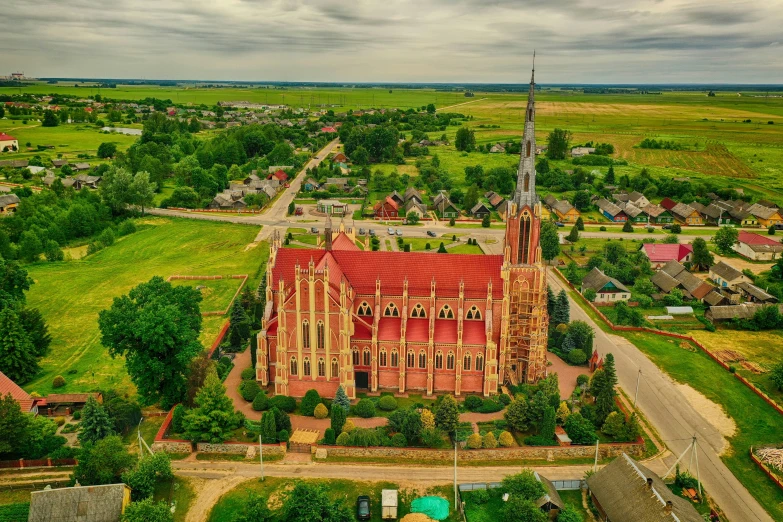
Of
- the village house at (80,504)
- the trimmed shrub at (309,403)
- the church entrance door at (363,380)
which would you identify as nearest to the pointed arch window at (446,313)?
the church entrance door at (363,380)

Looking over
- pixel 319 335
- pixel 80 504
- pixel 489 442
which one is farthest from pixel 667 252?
pixel 80 504

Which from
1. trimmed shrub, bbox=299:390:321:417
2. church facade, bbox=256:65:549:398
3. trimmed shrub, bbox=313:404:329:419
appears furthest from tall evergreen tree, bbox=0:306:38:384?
trimmed shrub, bbox=313:404:329:419

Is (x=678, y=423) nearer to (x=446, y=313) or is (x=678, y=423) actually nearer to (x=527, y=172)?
(x=446, y=313)

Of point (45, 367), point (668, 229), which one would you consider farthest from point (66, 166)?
point (668, 229)

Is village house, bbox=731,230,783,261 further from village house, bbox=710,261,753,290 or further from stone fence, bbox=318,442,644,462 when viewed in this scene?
stone fence, bbox=318,442,644,462

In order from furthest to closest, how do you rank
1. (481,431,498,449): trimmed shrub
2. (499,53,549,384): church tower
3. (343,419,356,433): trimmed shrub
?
(499,53,549,384): church tower → (343,419,356,433): trimmed shrub → (481,431,498,449): trimmed shrub

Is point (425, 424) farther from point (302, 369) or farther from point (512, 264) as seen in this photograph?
point (512, 264)

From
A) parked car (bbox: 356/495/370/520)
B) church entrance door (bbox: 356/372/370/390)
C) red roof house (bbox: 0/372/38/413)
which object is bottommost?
parked car (bbox: 356/495/370/520)
